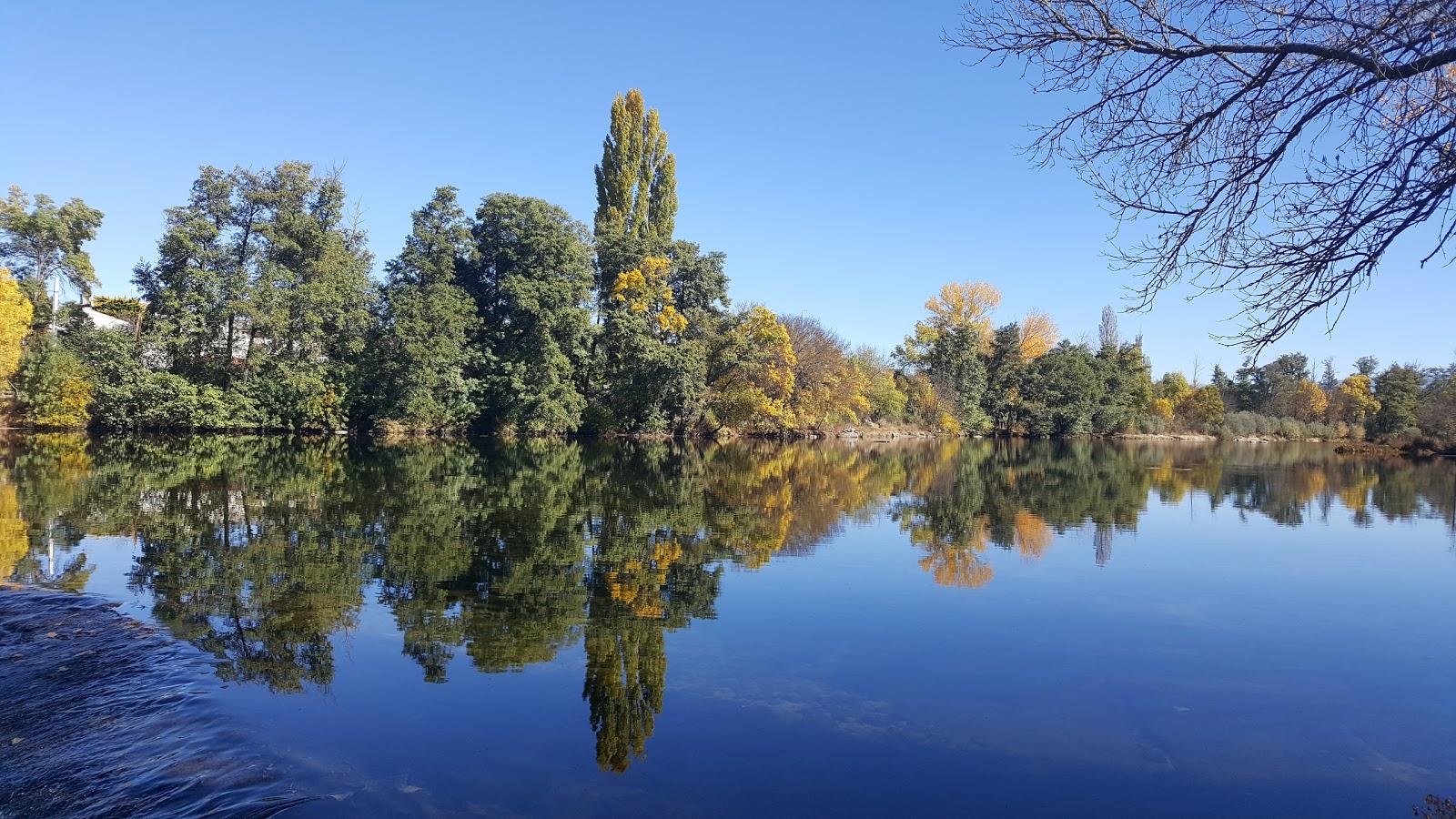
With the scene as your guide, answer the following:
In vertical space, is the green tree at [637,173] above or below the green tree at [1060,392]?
above

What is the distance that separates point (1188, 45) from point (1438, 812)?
4.58m

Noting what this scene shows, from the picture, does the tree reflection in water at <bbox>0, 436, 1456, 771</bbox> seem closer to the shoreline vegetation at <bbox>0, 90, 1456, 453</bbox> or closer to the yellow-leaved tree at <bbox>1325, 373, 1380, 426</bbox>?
the shoreline vegetation at <bbox>0, 90, 1456, 453</bbox>

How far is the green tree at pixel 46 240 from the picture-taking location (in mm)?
36344

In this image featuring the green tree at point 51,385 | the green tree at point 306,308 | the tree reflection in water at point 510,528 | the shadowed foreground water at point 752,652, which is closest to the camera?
the shadowed foreground water at point 752,652

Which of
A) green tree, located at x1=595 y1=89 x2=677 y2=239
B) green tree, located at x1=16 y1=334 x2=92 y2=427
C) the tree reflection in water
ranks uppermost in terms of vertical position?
green tree, located at x1=595 y1=89 x2=677 y2=239

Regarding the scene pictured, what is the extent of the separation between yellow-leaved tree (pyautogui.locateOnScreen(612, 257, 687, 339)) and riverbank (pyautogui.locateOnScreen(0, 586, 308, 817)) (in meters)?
35.4

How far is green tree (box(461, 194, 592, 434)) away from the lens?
3916 centimetres

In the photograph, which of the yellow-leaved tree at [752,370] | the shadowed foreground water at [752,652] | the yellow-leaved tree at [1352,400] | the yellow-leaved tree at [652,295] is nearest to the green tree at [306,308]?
the yellow-leaved tree at [652,295]

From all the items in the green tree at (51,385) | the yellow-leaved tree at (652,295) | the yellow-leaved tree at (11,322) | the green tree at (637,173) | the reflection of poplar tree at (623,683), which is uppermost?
the green tree at (637,173)

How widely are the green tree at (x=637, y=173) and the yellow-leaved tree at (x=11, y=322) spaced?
26.3 metres

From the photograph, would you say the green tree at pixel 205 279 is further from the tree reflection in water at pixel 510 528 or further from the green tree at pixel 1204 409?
the green tree at pixel 1204 409

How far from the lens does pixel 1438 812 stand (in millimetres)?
4598

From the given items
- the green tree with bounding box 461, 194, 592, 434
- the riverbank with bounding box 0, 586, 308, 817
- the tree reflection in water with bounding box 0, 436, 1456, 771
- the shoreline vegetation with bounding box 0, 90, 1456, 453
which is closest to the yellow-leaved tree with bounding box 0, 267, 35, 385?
the shoreline vegetation with bounding box 0, 90, 1456, 453

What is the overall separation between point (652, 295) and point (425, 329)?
11260mm
